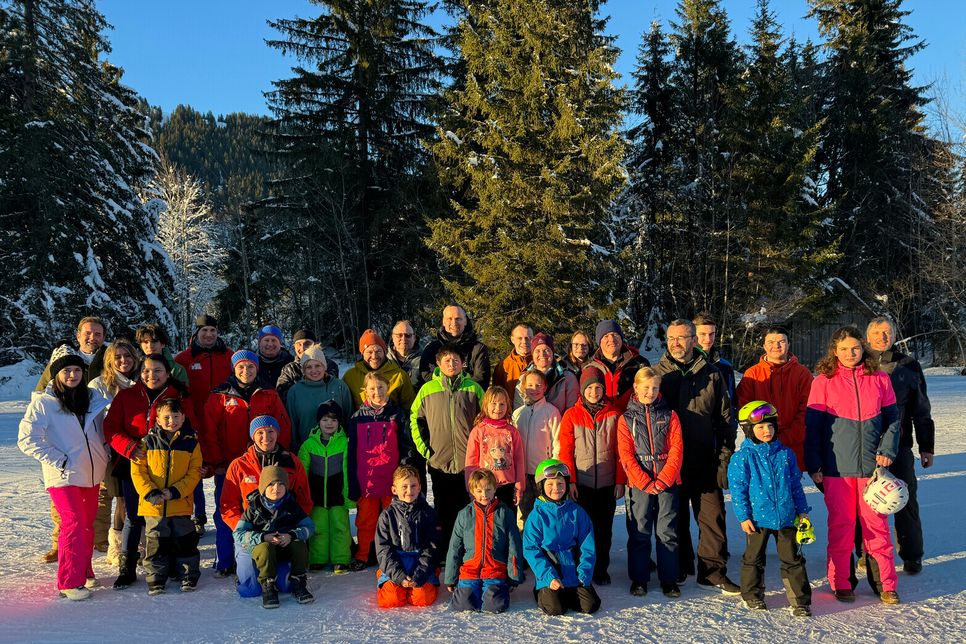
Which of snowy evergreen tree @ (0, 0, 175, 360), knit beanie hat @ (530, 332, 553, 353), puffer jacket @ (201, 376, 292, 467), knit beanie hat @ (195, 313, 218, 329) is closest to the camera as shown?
puffer jacket @ (201, 376, 292, 467)

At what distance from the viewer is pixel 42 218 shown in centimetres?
1797

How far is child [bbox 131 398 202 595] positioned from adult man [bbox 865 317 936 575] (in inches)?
200

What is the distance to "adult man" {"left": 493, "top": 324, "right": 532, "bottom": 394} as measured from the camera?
218 inches

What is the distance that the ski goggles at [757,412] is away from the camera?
4.32 m

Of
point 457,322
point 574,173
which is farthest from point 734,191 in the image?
point 457,322

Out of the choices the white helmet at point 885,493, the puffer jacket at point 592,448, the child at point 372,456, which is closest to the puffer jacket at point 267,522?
the child at point 372,456

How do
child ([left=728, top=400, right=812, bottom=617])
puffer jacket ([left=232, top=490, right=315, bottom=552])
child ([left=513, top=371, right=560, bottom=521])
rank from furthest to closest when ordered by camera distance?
child ([left=513, top=371, right=560, bottom=521]) < puffer jacket ([left=232, top=490, right=315, bottom=552]) < child ([left=728, top=400, right=812, bottom=617])

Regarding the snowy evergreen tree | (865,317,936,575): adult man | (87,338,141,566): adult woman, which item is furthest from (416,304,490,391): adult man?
the snowy evergreen tree

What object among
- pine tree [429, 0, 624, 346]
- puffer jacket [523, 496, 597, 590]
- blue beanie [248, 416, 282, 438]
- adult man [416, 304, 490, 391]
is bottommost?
puffer jacket [523, 496, 597, 590]

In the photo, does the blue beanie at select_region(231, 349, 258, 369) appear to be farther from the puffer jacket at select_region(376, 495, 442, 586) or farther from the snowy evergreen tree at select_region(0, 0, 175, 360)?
the snowy evergreen tree at select_region(0, 0, 175, 360)

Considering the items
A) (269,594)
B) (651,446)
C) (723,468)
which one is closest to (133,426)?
(269,594)

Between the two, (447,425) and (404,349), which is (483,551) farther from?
(404,349)

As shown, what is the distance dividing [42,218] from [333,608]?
18.1 m

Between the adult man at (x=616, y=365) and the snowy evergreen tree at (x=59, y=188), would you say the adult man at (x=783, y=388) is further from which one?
the snowy evergreen tree at (x=59, y=188)
